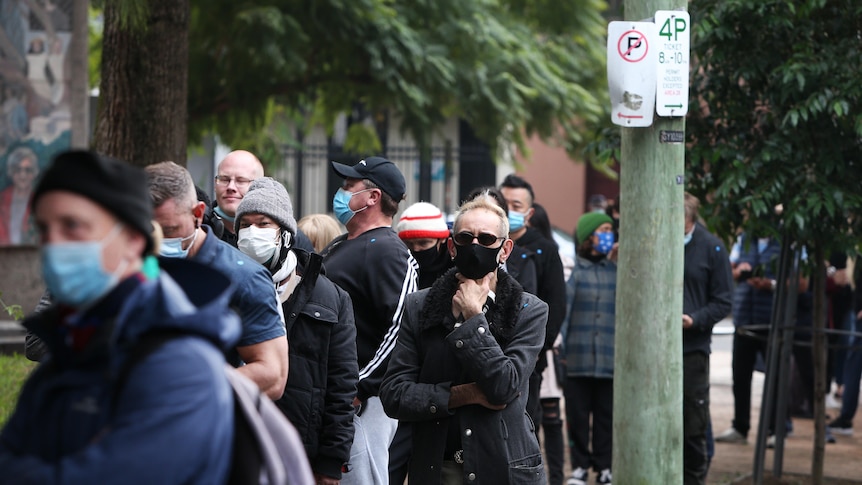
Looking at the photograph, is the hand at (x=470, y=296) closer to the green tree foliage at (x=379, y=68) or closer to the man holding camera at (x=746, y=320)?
the man holding camera at (x=746, y=320)

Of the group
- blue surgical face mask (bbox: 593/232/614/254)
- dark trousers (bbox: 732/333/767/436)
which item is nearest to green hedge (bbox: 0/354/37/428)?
blue surgical face mask (bbox: 593/232/614/254)

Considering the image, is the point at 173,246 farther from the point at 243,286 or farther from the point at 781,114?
the point at 781,114

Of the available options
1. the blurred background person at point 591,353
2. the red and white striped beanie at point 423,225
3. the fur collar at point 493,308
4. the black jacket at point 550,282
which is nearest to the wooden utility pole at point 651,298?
the red and white striped beanie at point 423,225

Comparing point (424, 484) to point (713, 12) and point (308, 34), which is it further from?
point (308, 34)

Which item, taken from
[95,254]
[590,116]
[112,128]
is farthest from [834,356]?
[95,254]

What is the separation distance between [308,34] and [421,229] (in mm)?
6373

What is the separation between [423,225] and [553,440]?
7.95ft

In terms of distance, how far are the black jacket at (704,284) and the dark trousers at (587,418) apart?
2.38 ft

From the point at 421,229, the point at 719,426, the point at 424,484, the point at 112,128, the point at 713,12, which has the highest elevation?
the point at 713,12

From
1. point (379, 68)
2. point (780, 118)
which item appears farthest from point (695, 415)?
point (379, 68)

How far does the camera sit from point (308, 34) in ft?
40.3

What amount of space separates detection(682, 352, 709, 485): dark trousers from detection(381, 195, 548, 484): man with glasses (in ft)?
10.5

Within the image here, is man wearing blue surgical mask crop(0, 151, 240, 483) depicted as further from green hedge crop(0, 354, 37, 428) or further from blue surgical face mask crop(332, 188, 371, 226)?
green hedge crop(0, 354, 37, 428)

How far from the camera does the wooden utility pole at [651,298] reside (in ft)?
18.8
